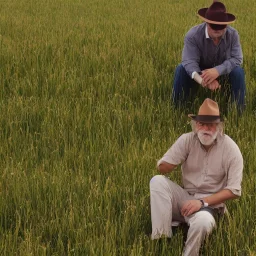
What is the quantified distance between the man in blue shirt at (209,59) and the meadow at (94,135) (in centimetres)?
17

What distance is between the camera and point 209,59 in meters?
4.73

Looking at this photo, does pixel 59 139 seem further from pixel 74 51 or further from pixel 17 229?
pixel 74 51

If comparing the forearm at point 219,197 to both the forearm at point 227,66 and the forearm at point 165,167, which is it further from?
the forearm at point 227,66

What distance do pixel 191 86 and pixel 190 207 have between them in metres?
2.40

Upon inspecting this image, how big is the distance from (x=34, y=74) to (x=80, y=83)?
0.56 m

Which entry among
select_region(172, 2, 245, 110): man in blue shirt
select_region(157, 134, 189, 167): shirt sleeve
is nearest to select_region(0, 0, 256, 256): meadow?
select_region(172, 2, 245, 110): man in blue shirt

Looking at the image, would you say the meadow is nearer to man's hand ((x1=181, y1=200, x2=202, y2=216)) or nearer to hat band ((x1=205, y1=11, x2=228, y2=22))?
man's hand ((x1=181, y1=200, x2=202, y2=216))

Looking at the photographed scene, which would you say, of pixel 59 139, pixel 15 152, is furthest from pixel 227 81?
pixel 15 152

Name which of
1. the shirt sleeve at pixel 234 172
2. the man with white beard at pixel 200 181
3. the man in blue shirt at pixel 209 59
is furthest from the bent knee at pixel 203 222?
the man in blue shirt at pixel 209 59

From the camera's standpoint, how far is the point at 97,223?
275 centimetres

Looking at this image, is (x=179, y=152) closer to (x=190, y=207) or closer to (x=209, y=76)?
(x=190, y=207)

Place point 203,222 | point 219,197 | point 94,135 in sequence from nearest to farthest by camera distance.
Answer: point 203,222 < point 219,197 < point 94,135

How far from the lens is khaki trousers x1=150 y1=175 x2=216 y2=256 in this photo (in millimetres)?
2512

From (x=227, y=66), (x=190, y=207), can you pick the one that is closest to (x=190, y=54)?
(x=227, y=66)
